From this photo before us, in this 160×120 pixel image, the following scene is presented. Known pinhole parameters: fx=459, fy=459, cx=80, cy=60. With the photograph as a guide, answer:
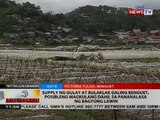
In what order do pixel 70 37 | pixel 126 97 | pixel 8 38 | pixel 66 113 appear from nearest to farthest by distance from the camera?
1. pixel 126 97
2. pixel 66 113
3. pixel 8 38
4. pixel 70 37

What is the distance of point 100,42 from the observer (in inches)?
5925

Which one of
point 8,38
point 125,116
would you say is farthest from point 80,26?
point 125,116

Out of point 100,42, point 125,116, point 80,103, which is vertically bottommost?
point 100,42

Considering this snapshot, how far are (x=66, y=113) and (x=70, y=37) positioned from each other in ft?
455

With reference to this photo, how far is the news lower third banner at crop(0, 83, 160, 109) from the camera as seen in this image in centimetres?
1312

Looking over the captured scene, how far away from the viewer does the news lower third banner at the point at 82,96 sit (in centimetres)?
1312

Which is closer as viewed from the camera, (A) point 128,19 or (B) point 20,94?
(B) point 20,94

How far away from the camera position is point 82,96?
13203 mm

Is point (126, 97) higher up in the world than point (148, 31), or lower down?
higher up

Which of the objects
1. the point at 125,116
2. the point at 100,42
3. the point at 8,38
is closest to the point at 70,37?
the point at 100,42

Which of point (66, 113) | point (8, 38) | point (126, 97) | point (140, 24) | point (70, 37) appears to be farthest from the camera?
point (140, 24)

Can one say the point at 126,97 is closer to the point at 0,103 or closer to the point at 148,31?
the point at 0,103

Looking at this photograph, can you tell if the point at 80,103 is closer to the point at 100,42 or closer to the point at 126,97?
the point at 126,97

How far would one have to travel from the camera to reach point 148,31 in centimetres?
16050
